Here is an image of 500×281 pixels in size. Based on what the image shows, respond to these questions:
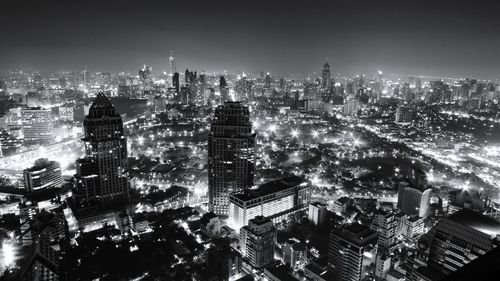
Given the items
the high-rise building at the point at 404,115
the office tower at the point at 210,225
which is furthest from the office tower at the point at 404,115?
the office tower at the point at 210,225

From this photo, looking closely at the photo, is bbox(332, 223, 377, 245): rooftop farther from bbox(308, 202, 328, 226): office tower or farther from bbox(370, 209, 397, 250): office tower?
bbox(308, 202, 328, 226): office tower

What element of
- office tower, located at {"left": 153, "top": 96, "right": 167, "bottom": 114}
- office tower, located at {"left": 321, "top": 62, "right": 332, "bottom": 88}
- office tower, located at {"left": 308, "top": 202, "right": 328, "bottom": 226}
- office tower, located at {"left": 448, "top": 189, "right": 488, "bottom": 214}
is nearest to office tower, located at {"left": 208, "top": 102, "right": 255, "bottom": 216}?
office tower, located at {"left": 308, "top": 202, "right": 328, "bottom": 226}

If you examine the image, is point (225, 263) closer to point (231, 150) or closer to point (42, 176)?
point (231, 150)

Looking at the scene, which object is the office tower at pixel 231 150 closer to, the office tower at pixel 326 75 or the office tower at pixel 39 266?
the office tower at pixel 39 266

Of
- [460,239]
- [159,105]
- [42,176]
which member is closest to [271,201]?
[460,239]

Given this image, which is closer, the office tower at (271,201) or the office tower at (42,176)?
the office tower at (271,201)

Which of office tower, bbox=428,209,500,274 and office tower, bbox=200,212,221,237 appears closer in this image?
office tower, bbox=428,209,500,274

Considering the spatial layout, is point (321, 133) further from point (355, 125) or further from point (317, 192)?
point (317, 192)
